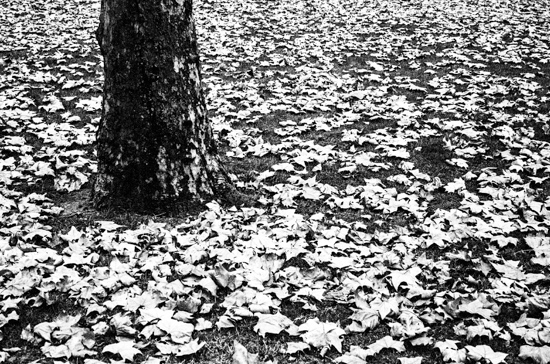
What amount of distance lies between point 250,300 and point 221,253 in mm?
575

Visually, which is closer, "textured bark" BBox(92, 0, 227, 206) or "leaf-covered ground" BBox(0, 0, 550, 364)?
"leaf-covered ground" BBox(0, 0, 550, 364)

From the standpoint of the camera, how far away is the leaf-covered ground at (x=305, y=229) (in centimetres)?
259

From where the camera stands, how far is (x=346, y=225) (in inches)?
151

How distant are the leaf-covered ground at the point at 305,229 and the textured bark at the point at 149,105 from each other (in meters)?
0.31

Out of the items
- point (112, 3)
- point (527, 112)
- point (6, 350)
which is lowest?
point (6, 350)

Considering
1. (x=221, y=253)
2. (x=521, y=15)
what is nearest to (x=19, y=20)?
(x=221, y=253)

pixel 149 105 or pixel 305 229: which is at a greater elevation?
pixel 149 105

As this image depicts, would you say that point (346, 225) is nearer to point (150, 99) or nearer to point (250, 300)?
point (250, 300)

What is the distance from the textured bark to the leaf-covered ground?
1.02 ft

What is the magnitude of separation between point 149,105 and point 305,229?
5.55ft

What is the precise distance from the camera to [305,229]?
Result: 3705 mm

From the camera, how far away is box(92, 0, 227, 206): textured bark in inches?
144

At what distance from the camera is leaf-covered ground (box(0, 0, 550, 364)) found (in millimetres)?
2590

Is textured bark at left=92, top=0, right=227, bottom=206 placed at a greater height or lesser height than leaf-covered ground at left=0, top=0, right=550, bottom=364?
greater
